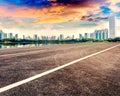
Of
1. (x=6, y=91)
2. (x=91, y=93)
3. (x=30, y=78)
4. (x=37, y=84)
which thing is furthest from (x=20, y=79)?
(x=91, y=93)

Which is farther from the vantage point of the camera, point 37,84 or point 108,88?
point 37,84

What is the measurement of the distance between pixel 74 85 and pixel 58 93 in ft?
2.79

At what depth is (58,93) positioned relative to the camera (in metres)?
4.67

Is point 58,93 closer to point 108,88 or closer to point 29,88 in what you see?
point 29,88

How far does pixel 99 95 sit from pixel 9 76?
110 inches

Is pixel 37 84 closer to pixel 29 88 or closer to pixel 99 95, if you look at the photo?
pixel 29 88

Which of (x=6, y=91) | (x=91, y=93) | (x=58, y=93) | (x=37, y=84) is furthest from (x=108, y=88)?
(x=6, y=91)

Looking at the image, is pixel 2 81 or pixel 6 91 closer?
pixel 6 91

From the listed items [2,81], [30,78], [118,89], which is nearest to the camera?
[118,89]

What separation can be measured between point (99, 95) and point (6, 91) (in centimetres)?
166

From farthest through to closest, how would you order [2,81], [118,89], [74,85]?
1. [2,81]
2. [74,85]
3. [118,89]

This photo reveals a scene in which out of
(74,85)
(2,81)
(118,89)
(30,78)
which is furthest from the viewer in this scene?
(30,78)

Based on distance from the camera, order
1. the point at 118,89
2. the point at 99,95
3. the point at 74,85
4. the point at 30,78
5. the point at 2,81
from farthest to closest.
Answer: the point at 30,78 → the point at 2,81 → the point at 74,85 → the point at 118,89 → the point at 99,95

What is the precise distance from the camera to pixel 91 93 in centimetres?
469
